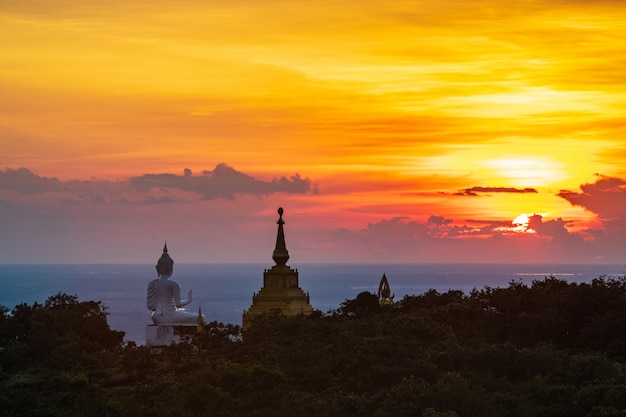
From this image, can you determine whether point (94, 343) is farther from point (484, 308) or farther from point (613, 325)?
point (613, 325)

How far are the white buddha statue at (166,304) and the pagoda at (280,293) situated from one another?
133 inches

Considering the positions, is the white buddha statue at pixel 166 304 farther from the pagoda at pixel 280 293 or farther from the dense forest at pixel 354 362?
the dense forest at pixel 354 362

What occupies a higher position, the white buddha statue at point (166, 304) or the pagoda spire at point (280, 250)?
the pagoda spire at point (280, 250)

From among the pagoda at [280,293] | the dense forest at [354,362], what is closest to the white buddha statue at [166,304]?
the pagoda at [280,293]

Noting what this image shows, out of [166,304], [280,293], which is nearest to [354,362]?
[166,304]

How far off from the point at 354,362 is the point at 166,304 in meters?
20.5

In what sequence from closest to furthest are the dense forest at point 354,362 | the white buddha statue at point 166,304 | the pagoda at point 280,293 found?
the dense forest at point 354,362, the white buddha statue at point 166,304, the pagoda at point 280,293

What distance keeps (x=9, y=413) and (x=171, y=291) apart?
24665mm

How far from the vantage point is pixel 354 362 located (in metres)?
45.0

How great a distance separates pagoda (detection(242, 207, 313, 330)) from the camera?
65875mm

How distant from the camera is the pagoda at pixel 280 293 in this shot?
65875 mm

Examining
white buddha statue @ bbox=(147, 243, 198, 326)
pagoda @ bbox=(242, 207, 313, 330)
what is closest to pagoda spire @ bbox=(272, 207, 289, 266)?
pagoda @ bbox=(242, 207, 313, 330)

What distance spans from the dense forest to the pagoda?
5.96 metres

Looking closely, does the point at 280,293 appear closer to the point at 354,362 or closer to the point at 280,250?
the point at 280,250
